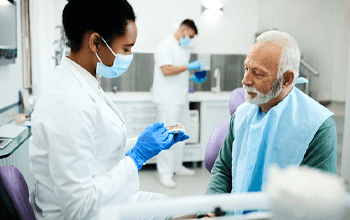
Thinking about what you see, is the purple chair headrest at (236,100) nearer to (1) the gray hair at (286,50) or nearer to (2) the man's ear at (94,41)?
(1) the gray hair at (286,50)

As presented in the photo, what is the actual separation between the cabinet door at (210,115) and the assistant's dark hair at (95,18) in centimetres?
253

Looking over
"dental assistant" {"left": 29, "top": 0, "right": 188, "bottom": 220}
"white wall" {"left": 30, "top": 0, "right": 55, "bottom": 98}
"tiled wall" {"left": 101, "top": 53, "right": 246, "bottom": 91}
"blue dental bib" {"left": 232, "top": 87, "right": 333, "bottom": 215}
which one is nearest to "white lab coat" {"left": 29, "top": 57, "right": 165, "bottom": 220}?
"dental assistant" {"left": 29, "top": 0, "right": 188, "bottom": 220}

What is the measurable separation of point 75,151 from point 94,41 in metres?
0.42

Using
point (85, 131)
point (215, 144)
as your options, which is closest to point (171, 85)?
point (215, 144)

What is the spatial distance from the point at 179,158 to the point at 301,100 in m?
2.35

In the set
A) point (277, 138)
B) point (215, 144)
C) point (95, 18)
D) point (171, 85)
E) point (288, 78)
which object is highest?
point (95, 18)

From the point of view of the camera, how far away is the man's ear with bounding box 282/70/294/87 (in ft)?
3.75

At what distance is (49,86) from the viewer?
100 centimetres

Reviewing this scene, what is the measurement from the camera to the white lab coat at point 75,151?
0.88 m

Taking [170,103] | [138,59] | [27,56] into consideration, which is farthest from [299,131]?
[27,56]

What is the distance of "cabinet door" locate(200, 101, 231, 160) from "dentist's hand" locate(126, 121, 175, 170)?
87.7 inches

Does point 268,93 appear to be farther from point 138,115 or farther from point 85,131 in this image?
point 138,115

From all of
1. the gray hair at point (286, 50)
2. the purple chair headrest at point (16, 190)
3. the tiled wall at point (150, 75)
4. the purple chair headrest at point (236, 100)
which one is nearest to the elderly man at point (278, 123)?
the gray hair at point (286, 50)

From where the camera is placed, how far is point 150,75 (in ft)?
13.0
